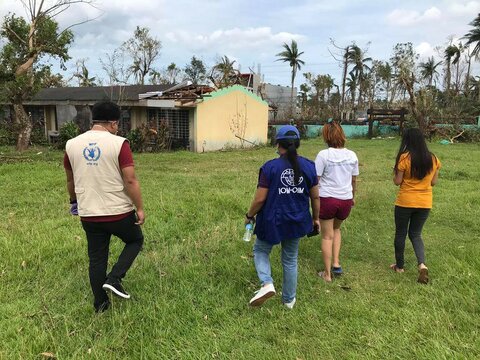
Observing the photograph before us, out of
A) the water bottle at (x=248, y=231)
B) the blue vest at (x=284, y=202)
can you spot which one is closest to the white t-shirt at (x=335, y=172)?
the blue vest at (x=284, y=202)

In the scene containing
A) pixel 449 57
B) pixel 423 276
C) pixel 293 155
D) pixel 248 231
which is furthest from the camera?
pixel 449 57

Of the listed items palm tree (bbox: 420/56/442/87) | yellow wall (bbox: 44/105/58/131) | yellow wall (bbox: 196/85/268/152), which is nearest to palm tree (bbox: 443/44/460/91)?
palm tree (bbox: 420/56/442/87)

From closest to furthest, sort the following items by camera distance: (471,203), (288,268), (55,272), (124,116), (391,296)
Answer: (288,268)
(391,296)
(55,272)
(471,203)
(124,116)

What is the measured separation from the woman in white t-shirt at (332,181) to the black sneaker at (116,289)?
196 cm

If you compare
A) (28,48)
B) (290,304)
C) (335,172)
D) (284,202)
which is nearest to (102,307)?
(290,304)

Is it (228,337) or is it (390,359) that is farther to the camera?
(228,337)

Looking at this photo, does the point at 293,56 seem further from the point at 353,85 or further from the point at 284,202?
the point at 284,202

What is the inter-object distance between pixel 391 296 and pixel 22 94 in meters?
14.5

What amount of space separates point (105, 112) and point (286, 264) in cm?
192

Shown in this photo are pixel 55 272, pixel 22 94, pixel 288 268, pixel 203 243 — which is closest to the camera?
pixel 288 268

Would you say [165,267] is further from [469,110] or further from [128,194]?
[469,110]

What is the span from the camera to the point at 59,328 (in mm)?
3088

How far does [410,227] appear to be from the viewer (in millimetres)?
4359

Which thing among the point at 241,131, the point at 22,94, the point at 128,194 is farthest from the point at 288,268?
the point at 241,131
